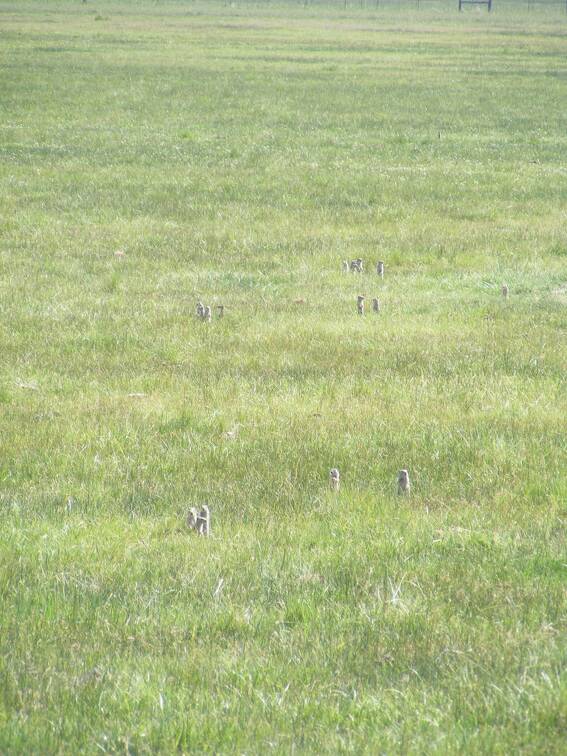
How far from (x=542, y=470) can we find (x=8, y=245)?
10.4 metres

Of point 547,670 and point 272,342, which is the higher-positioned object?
point 547,670

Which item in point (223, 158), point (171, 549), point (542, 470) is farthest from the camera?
point (223, 158)

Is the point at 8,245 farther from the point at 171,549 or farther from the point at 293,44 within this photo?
the point at 293,44

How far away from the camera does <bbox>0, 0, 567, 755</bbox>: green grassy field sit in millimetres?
4605

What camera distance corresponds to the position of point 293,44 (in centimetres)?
6875

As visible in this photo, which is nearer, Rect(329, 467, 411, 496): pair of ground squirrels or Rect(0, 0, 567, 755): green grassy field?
Rect(0, 0, 567, 755): green grassy field

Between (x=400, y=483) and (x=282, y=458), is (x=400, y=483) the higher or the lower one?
the higher one

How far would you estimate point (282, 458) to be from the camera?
7852 millimetres

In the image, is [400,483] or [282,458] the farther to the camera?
[282,458]

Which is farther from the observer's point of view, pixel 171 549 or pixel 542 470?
pixel 542 470

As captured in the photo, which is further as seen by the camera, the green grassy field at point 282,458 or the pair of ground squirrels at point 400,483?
the pair of ground squirrels at point 400,483

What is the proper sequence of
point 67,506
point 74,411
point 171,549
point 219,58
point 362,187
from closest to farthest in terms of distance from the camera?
point 171,549 < point 67,506 < point 74,411 < point 362,187 < point 219,58

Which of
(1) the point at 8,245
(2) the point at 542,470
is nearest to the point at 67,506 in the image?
(2) the point at 542,470

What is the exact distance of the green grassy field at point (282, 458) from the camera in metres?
4.61
